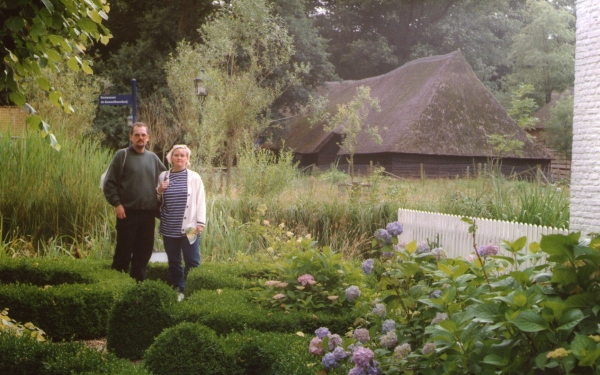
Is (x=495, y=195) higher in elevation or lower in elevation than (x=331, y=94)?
lower

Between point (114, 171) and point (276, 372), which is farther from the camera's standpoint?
point (114, 171)

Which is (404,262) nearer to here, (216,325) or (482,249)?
(482,249)

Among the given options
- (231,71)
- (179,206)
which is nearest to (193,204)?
(179,206)

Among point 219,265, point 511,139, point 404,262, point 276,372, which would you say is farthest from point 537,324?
point 511,139

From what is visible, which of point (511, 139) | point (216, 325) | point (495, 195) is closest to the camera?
point (216, 325)

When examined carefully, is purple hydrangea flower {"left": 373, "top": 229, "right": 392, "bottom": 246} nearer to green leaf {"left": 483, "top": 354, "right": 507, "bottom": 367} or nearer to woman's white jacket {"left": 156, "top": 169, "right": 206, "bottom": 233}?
green leaf {"left": 483, "top": 354, "right": 507, "bottom": 367}

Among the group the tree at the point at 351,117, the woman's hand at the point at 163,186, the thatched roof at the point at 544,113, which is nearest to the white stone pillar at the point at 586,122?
the woman's hand at the point at 163,186

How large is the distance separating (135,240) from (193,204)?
690 millimetres

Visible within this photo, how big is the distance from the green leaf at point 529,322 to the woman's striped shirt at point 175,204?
5.19 m

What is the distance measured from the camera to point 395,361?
2580 millimetres

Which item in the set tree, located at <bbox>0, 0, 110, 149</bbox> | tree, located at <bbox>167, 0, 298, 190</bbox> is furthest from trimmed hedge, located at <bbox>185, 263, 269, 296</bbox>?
tree, located at <bbox>167, 0, 298, 190</bbox>

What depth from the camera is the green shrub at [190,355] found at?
12.1 feet

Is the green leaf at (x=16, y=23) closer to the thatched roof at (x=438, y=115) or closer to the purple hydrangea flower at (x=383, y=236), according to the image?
the purple hydrangea flower at (x=383, y=236)

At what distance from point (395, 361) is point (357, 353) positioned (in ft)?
0.79
